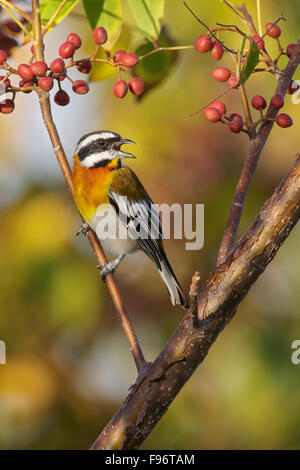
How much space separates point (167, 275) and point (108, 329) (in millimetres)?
1013

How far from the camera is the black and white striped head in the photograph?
10.8 feet

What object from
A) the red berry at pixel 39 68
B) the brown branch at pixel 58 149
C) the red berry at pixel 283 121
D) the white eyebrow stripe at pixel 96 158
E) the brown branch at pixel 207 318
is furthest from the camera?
the white eyebrow stripe at pixel 96 158

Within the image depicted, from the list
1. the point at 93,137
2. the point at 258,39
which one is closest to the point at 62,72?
the point at 258,39

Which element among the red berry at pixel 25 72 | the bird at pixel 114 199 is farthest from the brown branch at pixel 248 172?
the bird at pixel 114 199

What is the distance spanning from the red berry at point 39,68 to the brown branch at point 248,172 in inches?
24.7

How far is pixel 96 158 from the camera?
3.34m

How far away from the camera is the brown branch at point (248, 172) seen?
177 centimetres

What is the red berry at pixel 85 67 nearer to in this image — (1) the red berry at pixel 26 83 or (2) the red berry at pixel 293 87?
(1) the red berry at pixel 26 83

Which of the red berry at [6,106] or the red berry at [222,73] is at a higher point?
the red berry at [6,106]

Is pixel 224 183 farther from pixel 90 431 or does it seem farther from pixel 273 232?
pixel 273 232

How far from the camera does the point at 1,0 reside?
1854 millimetres

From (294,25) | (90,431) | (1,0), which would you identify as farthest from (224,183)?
(1,0)

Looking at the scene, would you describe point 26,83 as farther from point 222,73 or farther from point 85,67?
point 222,73

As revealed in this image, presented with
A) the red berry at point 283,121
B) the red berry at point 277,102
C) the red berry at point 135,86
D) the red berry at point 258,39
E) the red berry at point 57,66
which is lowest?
the red berry at point 283,121
